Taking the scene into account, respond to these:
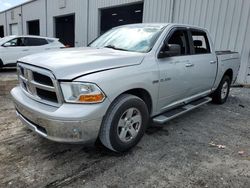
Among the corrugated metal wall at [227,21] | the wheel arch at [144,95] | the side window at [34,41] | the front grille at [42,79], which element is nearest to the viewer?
the front grille at [42,79]

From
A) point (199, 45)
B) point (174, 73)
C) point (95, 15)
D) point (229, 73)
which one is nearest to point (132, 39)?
point (174, 73)

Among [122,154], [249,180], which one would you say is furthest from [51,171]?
[249,180]

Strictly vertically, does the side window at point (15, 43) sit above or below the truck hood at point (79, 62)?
below

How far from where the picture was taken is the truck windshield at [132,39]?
11.9ft

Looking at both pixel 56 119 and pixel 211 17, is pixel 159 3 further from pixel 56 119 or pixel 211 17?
pixel 56 119

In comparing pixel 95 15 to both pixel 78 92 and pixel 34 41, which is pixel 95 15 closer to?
pixel 34 41

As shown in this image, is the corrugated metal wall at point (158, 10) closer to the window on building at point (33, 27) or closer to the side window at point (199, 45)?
the side window at point (199, 45)

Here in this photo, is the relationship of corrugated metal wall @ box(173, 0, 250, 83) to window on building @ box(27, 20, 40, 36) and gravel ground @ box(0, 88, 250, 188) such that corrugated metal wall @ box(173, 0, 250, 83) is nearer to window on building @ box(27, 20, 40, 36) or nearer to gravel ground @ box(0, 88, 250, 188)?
gravel ground @ box(0, 88, 250, 188)

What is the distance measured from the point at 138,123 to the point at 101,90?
3.03 ft

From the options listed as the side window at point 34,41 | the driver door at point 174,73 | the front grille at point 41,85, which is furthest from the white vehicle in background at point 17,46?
the driver door at point 174,73

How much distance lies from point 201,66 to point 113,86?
2394 mm

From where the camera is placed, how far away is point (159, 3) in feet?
35.6

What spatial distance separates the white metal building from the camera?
858cm

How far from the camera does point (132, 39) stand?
3.87 m
